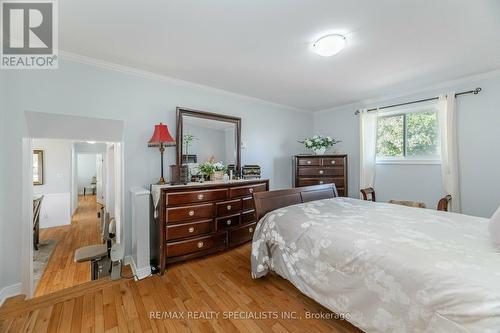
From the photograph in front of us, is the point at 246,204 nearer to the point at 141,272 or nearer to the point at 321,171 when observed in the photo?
the point at 141,272

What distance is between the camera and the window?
326 cm

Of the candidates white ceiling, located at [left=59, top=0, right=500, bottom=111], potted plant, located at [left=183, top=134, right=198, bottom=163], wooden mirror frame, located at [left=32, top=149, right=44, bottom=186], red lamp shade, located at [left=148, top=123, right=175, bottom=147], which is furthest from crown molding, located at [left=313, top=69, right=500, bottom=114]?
wooden mirror frame, located at [left=32, top=149, right=44, bottom=186]

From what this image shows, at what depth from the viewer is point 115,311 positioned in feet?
5.61

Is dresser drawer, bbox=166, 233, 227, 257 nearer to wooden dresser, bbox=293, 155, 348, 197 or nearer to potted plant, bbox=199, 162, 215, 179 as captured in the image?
potted plant, bbox=199, 162, 215, 179

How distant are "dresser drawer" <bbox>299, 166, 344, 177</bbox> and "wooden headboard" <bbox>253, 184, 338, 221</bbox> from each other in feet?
3.22

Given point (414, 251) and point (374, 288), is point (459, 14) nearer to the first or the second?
point (414, 251)

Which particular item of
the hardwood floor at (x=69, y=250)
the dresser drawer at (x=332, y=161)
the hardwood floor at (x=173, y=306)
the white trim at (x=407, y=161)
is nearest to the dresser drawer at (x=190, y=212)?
the hardwood floor at (x=173, y=306)

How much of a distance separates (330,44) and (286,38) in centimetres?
41

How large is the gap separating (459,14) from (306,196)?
2101mm

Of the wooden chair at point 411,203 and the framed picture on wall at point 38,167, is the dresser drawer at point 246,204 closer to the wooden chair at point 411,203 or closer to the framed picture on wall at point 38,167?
the wooden chair at point 411,203

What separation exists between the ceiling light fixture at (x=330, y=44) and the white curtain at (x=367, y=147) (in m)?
2.19

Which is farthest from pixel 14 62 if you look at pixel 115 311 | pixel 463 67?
pixel 463 67

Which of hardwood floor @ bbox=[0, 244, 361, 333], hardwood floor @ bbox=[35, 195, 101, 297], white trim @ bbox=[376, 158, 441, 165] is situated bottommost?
hardwood floor @ bbox=[35, 195, 101, 297]

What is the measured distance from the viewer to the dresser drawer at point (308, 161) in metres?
A: 3.89
